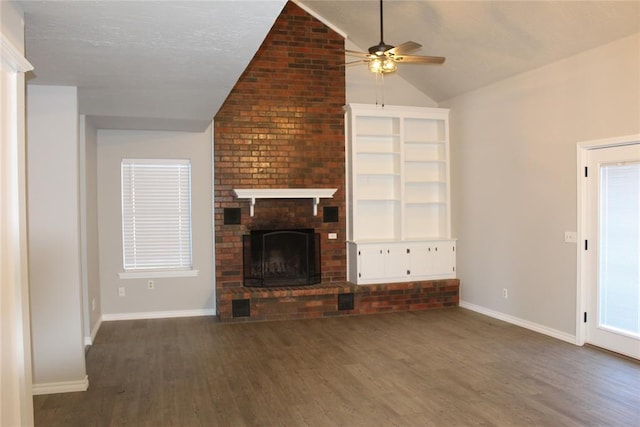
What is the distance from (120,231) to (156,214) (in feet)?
1.60

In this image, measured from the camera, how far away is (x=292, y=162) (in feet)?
22.2

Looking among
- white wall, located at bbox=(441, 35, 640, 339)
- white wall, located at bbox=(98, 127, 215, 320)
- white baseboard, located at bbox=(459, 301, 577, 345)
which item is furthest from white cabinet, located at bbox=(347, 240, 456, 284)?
white wall, located at bbox=(98, 127, 215, 320)

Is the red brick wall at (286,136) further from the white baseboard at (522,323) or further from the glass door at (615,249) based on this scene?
the glass door at (615,249)

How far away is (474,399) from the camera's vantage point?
12.0 feet

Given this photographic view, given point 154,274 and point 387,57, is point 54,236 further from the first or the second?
point 387,57

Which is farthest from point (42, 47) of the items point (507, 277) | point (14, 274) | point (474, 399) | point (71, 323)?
point (507, 277)

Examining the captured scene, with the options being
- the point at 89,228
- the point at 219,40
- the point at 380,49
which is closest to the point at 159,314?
the point at 89,228

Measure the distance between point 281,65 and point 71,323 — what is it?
428 centimetres

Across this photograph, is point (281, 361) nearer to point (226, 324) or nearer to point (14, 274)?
point (226, 324)

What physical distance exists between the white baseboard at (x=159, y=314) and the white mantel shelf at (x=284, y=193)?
1.45 m

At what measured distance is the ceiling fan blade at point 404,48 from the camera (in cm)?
425

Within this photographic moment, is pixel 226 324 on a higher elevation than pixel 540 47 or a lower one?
lower

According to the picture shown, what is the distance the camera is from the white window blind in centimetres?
638

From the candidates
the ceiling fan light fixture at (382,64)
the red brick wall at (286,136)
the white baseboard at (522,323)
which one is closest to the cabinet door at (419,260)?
the white baseboard at (522,323)
